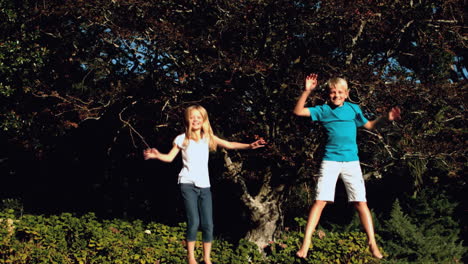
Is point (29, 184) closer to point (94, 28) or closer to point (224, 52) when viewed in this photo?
point (94, 28)

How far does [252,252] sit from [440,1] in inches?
217

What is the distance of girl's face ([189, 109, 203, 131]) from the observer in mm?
5012

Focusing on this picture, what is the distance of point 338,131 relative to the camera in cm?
462

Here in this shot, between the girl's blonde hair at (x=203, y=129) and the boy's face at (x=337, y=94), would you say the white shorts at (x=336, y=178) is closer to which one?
the boy's face at (x=337, y=94)

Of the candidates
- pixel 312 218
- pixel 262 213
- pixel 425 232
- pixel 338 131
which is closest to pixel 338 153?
pixel 338 131

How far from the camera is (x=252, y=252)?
25.7ft

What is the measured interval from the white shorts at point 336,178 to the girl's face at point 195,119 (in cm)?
133

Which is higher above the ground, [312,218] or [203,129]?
[203,129]

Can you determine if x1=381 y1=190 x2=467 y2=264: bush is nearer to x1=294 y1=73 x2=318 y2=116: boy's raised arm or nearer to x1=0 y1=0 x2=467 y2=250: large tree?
x1=0 y1=0 x2=467 y2=250: large tree

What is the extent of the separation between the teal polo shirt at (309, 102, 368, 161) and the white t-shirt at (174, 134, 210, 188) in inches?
47.0

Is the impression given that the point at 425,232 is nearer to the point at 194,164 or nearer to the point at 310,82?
the point at 194,164

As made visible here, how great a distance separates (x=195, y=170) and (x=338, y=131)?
1.46m

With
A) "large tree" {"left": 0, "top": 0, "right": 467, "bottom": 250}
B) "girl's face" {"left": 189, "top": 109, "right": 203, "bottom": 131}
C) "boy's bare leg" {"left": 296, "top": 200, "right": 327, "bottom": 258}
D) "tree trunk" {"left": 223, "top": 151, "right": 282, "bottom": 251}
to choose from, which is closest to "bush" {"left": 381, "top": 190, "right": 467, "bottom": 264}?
"large tree" {"left": 0, "top": 0, "right": 467, "bottom": 250}

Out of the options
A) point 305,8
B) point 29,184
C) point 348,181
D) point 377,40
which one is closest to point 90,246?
point 348,181
